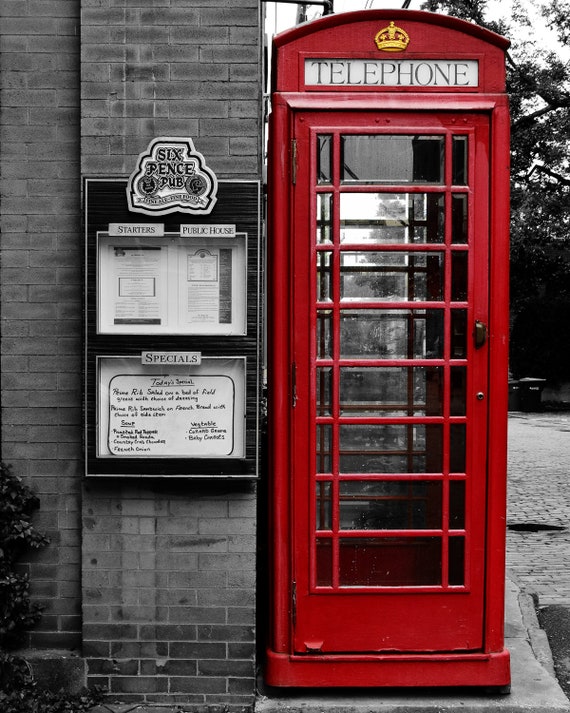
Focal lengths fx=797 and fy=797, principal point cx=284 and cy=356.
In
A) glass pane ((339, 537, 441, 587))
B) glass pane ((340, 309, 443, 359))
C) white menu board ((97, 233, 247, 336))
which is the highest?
white menu board ((97, 233, 247, 336))

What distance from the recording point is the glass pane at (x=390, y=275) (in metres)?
3.95

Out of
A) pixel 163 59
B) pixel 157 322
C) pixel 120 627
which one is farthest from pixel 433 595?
pixel 163 59

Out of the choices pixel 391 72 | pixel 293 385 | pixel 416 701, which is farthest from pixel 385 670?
pixel 391 72

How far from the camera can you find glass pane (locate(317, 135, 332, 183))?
3.87 meters

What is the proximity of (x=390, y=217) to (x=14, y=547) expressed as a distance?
97.1 inches

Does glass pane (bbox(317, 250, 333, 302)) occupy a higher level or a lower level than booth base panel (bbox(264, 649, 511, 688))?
higher

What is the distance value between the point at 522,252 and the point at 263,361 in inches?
789

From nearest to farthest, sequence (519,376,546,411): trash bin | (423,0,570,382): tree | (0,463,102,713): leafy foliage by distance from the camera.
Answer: (0,463,102,713): leafy foliage, (423,0,570,382): tree, (519,376,546,411): trash bin

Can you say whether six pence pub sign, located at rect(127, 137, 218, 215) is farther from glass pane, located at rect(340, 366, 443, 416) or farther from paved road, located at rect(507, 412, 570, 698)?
paved road, located at rect(507, 412, 570, 698)

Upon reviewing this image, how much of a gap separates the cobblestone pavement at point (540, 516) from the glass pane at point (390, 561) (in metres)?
2.21

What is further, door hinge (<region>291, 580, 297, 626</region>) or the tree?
the tree

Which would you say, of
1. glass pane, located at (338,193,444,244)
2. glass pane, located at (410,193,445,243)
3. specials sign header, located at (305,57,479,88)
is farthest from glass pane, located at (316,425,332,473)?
specials sign header, located at (305,57,479,88)

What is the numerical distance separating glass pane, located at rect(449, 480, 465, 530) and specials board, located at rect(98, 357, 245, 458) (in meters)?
1.07

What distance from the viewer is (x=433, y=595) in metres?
3.96
